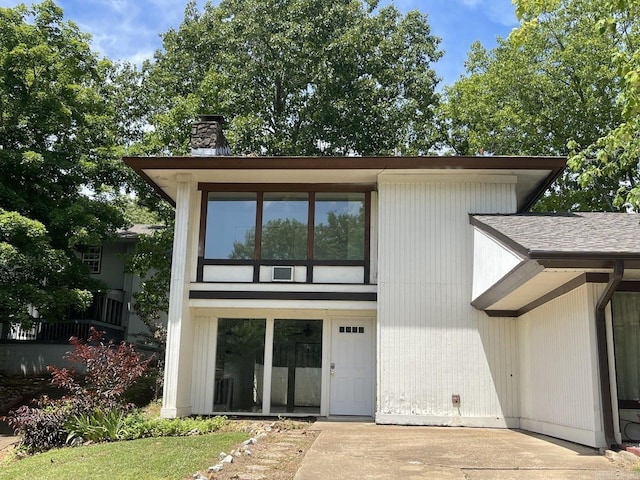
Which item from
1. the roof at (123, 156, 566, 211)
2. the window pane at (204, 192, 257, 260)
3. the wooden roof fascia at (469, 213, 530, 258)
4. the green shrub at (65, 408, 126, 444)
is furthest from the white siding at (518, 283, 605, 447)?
the green shrub at (65, 408, 126, 444)

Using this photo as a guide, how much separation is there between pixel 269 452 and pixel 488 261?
15.5 ft

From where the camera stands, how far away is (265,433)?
932 cm

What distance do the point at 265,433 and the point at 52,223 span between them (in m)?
9.53

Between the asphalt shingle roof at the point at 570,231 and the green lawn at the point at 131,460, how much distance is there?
15.6 feet

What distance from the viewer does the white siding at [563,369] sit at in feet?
26.4

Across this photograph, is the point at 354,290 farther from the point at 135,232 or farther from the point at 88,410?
the point at 135,232

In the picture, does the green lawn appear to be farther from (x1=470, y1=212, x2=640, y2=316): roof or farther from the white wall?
the white wall

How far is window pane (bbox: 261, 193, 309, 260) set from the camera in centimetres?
1225

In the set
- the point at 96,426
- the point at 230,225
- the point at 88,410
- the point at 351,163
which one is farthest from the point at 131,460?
the point at 351,163

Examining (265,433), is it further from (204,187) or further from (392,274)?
(204,187)

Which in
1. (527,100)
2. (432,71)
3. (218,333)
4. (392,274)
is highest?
(432,71)

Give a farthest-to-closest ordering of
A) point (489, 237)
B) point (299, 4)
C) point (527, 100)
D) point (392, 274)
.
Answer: point (299, 4)
point (527, 100)
point (392, 274)
point (489, 237)

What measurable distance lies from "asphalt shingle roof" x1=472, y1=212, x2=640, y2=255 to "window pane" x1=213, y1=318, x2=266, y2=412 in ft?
16.4

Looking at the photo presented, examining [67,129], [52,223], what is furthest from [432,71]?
[52,223]
